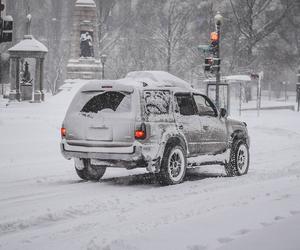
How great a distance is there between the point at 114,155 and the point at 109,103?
0.94m

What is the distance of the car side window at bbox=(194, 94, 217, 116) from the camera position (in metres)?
11.7

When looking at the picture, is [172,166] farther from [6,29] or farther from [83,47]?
[83,47]

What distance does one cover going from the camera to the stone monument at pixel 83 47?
1737 inches

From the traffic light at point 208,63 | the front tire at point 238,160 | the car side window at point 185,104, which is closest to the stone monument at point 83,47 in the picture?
the traffic light at point 208,63

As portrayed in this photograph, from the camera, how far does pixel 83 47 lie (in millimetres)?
44281

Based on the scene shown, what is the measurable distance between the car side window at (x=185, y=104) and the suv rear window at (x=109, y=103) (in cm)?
117

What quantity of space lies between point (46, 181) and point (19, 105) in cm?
2518

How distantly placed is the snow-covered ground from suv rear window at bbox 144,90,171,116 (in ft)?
4.32

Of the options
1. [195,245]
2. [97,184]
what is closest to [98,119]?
[97,184]

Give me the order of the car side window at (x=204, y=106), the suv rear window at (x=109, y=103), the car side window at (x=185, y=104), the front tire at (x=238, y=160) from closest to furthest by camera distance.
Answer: the suv rear window at (x=109, y=103)
the car side window at (x=185, y=104)
the car side window at (x=204, y=106)
the front tire at (x=238, y=160)

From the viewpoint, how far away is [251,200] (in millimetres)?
8781

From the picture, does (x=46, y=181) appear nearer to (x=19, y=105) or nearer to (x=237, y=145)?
(x=237, y=145)

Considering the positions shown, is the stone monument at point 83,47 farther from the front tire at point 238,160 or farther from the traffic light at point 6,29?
the front tire at point 238,160

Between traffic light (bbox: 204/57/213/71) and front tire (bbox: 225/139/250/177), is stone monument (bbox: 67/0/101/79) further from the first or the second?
front tire (bbox: 225/139/250/177)
